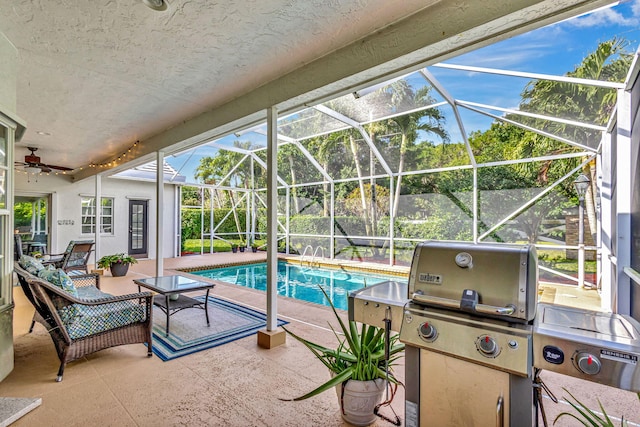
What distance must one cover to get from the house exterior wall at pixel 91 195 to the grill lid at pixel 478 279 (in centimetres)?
929

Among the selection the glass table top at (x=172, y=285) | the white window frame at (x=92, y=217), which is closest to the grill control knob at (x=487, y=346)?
the glass table top at (x=172, y=285)

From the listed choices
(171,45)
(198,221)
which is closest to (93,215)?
(198,221)

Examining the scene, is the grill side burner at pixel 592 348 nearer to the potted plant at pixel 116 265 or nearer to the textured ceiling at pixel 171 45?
the textured ceiling at pixel 171 45

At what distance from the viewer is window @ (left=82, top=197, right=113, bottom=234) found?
395 inches

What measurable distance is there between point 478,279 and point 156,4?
2.56 m

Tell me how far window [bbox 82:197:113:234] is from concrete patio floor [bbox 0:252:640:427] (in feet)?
24.4

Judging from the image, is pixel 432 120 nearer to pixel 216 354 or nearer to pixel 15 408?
pixel 216 354

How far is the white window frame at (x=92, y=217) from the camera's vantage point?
996 cm

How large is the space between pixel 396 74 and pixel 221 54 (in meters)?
1.52

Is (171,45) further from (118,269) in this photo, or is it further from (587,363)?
(118,269)

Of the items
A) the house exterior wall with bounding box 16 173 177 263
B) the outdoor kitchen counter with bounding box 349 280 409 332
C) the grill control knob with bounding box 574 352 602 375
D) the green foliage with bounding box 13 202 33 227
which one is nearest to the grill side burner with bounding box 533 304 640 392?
the grill control knob with bounding box 574 352 602 375

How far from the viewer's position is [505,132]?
705 centimetres

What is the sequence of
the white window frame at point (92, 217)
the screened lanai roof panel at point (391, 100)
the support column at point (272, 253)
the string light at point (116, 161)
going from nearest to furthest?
the support column at point (272, 253)
the screened lanai roof panel at point (391, 100)
the string light at point (116, 161)
the white window frame at point (92, 217)

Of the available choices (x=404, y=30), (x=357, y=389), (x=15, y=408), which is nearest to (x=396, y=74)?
(x=404, y=30)
